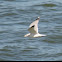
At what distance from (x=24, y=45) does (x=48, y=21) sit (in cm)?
330

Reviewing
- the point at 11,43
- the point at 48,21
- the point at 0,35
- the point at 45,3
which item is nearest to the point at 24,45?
the point at 11,43

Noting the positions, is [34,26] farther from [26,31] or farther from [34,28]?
[26,31]

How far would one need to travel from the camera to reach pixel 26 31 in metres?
15.9

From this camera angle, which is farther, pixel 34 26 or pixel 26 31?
pixel 26 31

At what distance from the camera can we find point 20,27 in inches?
645

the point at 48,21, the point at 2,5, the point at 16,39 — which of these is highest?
the point at 2,5

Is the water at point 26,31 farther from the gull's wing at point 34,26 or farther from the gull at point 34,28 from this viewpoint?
the gull's wing at point 34,26

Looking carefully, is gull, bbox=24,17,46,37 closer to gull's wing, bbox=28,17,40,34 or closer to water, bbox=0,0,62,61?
gull's wing, bbox=28,17,40,34

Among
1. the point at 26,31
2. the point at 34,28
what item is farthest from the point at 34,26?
the point at 26,31

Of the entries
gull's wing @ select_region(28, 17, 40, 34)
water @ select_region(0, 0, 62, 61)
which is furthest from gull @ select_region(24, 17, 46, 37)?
water @ select_region(0, 0, 62, 61)

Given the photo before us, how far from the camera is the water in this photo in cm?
1341

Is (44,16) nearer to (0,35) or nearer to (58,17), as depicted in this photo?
(58,17)

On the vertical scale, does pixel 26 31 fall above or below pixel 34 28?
above

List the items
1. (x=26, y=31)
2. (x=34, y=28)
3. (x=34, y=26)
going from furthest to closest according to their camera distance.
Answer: (x=26, y=31) < (x=34, y=28) < (x=34, y=26)
